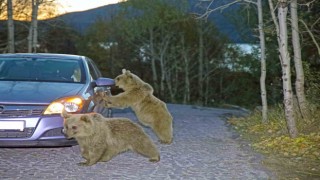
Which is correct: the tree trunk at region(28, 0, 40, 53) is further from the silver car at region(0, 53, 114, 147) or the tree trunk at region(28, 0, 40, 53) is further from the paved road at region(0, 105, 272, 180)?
the paved road at region(0, 105, 272, 180)

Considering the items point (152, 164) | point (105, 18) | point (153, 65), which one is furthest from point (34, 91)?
point (105, 18)

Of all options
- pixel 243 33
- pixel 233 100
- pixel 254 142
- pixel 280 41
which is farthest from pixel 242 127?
pixel 233 100

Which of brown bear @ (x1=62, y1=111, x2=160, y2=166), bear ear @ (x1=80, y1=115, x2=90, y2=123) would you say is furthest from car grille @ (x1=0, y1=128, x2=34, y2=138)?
bear ear @ (x1=80, y1=115, x2=90, y2=123)

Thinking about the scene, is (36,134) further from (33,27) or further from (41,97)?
(33,27)

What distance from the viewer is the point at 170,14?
1485 inches

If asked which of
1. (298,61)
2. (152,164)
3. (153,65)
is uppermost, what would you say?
(298,61)

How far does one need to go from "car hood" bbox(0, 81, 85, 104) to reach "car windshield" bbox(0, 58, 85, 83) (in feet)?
1.19

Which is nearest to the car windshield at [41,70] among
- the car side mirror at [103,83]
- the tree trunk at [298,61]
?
the car side mirror at [103,83]

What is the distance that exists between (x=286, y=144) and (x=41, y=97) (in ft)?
13.6

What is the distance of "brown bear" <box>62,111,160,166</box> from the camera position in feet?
21.8

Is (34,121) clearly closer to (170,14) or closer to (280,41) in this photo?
(280,41)

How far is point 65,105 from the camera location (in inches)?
298

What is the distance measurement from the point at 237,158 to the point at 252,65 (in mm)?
22586

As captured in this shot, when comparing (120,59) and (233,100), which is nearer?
(233,100)
